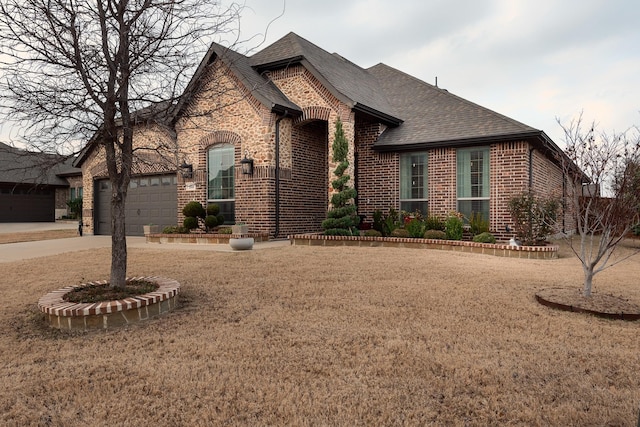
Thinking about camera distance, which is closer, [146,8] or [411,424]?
[411,424]

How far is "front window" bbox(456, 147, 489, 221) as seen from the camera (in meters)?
12.6

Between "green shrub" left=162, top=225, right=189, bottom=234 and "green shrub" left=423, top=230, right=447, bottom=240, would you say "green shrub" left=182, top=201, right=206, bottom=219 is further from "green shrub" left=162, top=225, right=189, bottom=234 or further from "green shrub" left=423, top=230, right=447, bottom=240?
"green shrub" left=423, top=230, right=447, bottom=240

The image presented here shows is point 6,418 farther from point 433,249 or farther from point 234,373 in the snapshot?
point 433,249

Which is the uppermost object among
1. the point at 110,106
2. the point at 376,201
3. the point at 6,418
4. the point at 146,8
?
the point at 146,8

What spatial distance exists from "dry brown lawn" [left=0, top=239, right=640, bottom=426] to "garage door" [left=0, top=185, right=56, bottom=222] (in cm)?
2697

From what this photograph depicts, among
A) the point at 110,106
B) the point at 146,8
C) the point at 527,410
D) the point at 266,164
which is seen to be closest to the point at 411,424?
the point at 527,410

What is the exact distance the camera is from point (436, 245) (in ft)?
35.7

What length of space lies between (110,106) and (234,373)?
378 centimetres

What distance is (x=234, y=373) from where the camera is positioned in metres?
3.12

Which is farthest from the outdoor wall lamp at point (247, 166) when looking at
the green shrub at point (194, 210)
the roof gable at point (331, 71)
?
the roof gable at point (331, 71)

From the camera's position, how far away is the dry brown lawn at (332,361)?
2582 mm

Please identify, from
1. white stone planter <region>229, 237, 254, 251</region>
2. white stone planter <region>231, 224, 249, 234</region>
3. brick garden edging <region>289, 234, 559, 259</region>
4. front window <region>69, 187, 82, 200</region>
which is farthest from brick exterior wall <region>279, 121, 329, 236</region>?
front window <region>69, 187, 82, 200</region>

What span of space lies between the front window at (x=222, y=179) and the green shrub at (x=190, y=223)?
3.25ft

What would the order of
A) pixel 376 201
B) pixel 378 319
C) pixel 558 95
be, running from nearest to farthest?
pixel 378 319
pixel 558 95
pixel 376 201
